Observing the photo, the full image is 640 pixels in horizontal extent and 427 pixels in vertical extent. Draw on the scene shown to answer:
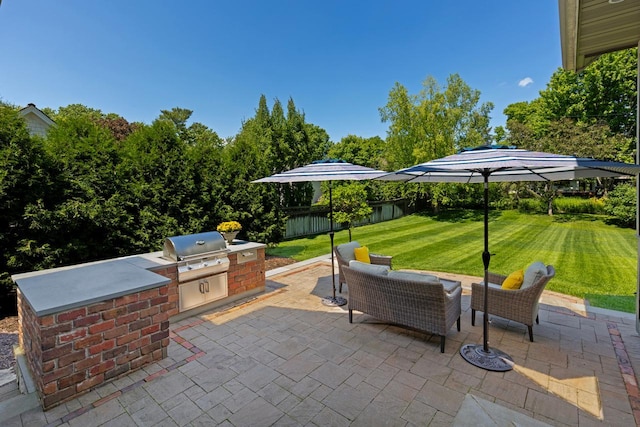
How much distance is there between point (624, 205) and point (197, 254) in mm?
18702

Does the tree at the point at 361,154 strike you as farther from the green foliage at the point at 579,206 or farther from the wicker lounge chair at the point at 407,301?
the wicker lounge chair at the point at 407,301

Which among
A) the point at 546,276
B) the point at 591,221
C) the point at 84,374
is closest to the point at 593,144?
the point at 591,221

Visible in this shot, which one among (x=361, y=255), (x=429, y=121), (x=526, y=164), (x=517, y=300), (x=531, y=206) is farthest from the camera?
(x=531, y=206)

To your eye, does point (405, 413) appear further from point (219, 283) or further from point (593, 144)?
point (593, 144)

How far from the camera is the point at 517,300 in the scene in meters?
3.74

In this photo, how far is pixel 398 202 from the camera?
62.7ft

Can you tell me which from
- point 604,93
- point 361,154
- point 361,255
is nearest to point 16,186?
point 361,255

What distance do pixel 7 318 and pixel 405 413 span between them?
6.23 meters

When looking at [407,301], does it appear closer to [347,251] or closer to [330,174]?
[347,251]

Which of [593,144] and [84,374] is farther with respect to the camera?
[593,144]

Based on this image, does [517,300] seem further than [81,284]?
Yes

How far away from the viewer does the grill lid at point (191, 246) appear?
4.43 m

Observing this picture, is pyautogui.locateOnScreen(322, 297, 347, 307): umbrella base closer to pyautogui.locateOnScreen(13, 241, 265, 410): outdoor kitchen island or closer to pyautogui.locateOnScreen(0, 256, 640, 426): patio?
pyautogui.locateOnScreen(0, 256, 640, 426): patio

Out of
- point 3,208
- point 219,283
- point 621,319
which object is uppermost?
point 3,208
